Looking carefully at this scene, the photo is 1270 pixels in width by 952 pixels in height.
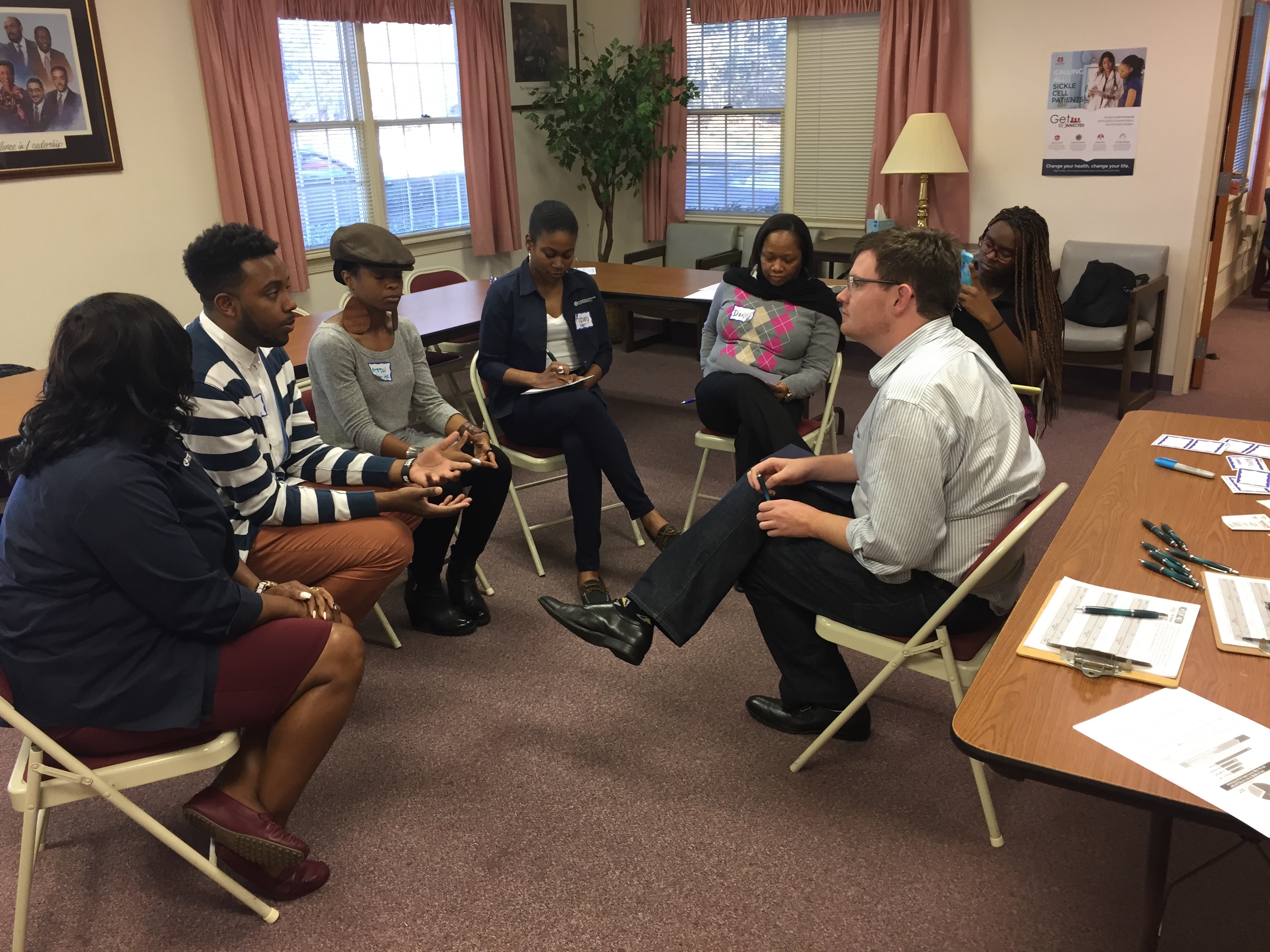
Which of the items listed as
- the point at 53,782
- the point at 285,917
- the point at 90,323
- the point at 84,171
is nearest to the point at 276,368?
the point at 90,323

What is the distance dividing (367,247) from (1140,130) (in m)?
4.44

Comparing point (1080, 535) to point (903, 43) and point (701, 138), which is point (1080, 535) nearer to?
point (903, 43)

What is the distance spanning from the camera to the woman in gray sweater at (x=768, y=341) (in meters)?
3.38

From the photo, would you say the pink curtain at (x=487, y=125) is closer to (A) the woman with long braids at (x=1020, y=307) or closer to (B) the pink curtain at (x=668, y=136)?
(B) the pink curtain at (x=668, y=136)

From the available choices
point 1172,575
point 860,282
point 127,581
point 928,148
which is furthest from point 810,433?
point 928,148

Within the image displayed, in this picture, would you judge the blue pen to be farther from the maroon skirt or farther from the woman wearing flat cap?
the maroon skirt

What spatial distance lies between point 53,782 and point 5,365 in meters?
2.67

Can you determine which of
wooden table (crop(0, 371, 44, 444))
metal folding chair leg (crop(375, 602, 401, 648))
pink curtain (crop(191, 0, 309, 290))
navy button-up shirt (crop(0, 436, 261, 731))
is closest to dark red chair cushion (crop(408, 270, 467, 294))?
pink curtain (crop(191, 0, 309, 290))

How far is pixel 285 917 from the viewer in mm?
1921

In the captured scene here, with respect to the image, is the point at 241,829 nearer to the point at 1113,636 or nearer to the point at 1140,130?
the point at 1113,636

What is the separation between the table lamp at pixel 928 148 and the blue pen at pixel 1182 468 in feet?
11.8

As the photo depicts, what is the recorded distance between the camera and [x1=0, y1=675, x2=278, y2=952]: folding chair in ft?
5.36

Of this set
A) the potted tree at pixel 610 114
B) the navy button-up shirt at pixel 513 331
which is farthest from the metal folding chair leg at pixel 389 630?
the potted tree at pixel 610 114

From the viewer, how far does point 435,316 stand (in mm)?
4160
